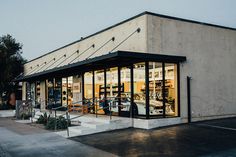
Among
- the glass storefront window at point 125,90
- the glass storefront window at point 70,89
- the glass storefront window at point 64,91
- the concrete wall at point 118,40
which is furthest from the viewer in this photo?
the glass storefront window at point 64,91

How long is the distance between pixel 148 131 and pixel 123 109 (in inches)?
105

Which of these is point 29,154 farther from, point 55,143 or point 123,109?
point 123,109

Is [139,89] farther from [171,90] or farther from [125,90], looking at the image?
[171,90]

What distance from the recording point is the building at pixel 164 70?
13047mm

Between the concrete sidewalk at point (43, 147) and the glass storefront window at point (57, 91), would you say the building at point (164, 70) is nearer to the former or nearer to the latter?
the concrete sidewalk at point (43, 147)

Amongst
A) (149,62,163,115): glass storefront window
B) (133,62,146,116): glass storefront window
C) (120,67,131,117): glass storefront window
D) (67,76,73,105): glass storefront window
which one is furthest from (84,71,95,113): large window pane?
(149,62,163,115): glass storefront window

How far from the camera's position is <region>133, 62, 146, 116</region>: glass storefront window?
13.1 metres

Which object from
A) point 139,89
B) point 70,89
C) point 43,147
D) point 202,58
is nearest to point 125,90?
point 139,89

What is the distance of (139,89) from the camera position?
13.4 m

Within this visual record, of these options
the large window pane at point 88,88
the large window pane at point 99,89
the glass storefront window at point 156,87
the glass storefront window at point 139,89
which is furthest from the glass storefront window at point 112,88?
the glass storefront window at point 156,87

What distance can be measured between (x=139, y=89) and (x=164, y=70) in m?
1.51

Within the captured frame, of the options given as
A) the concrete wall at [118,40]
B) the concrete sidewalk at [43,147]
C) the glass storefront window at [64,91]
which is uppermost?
the concrete wall at [118,40]

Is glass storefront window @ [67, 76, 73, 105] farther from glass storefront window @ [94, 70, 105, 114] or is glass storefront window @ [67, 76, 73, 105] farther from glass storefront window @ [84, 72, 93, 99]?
glass storefront window @ [94, 70, 105, 114]

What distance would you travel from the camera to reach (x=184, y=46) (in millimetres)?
14141
